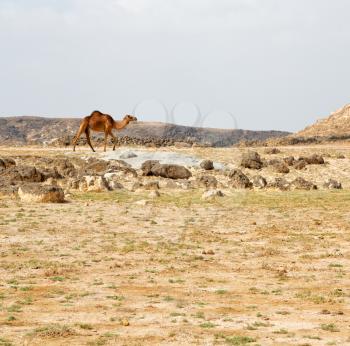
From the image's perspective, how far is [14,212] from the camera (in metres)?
25.2

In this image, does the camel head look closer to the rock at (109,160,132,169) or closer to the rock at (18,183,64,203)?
the rock at (109,160,132,169)

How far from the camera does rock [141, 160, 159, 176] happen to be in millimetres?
40344

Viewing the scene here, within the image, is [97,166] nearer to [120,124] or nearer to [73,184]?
[120,124]

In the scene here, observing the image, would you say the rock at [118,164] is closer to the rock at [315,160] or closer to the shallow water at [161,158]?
the shallow water at [161,158]

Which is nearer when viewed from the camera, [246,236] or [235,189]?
[246,236]

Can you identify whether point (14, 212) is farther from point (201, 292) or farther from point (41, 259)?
point (201, 292)

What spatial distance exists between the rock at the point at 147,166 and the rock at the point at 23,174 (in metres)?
6.34

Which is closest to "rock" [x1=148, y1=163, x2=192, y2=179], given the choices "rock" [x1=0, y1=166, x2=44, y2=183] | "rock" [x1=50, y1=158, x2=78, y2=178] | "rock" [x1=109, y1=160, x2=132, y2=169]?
"rock" [x1=109, y1=160, x2=132, y2=169]

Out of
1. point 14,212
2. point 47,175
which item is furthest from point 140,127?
point 14,212

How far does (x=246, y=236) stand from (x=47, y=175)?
18162 mm

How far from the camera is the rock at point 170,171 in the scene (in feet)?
131

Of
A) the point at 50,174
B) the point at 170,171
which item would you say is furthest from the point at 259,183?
the point at 50,174

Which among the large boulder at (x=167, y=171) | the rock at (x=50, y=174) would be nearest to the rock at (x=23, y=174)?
the rock at (x=50, y=174)

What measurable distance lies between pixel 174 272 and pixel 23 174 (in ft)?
68.9
